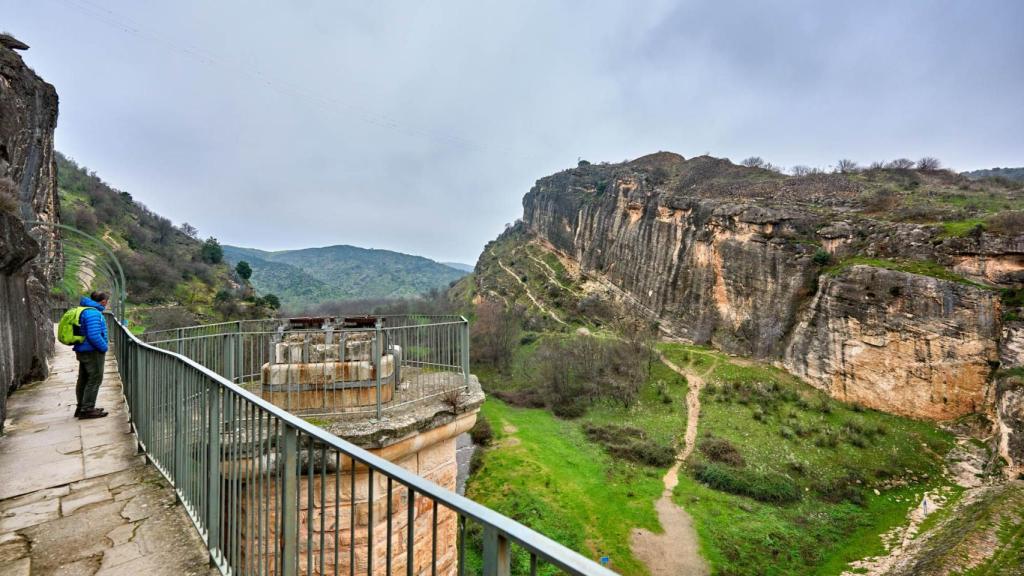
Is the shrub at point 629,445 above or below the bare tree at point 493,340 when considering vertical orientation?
below

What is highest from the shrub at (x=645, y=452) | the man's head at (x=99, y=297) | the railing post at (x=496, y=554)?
the man's head at (x=99, y=297)

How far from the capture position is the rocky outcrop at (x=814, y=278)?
2325cm

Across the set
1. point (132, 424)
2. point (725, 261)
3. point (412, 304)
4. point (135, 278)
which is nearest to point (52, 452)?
point (132, 424)

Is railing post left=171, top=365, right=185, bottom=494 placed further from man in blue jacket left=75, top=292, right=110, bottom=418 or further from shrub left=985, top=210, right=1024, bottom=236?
shrub left=985, top=210, right=1024, bottom=236

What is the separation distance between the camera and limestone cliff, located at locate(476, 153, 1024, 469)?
76.4ft

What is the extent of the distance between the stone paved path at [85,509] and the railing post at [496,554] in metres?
2.37

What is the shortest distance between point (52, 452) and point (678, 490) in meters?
20.1

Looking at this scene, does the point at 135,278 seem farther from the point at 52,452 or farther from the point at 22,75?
the point at 52,452

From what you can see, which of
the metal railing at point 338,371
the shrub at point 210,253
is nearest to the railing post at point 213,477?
the metal railing at point 338,371

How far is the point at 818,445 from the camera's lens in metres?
21.5

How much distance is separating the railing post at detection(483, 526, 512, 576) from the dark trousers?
6.38 m

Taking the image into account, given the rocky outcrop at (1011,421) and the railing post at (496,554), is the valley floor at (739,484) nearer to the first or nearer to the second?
the rocky outcrop at (1011,421)

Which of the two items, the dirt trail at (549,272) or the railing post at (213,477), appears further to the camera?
the dirt trail at (549,272)

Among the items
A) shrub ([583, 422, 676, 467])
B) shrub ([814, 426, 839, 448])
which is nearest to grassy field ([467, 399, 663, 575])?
shrub ([583, 422, 676, 467])
